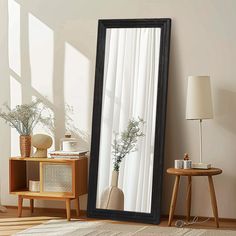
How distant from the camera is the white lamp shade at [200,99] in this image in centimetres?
568

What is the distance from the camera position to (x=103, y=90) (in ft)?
20.2

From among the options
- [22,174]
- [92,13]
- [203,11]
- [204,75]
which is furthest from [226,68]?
[22,174]

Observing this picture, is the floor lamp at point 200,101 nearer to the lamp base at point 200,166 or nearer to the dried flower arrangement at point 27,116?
the lamp base at point 200,166

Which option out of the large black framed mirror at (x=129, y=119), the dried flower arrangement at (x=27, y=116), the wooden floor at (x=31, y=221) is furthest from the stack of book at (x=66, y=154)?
the wooden floor at (x=31, y=221)

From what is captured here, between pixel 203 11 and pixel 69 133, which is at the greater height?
pixel 203 11

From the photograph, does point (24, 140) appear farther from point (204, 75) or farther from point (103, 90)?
point (204, 75)

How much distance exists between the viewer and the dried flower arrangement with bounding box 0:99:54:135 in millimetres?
6219

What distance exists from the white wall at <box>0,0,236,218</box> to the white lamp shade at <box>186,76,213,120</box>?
249mm

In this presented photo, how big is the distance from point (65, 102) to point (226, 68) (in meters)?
1.60

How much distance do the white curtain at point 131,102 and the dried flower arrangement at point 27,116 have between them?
64 cm

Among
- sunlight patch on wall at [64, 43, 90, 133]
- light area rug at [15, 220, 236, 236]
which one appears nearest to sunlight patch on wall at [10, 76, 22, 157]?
sunlight patch on wall at [64, 43, 90, 133]

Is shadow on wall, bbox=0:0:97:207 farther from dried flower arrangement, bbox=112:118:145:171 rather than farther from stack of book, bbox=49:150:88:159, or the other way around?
dried flower arrangement, bbox=112:118:145:171

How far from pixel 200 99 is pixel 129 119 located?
721 mm

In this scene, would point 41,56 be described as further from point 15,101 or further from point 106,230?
point 106,230
